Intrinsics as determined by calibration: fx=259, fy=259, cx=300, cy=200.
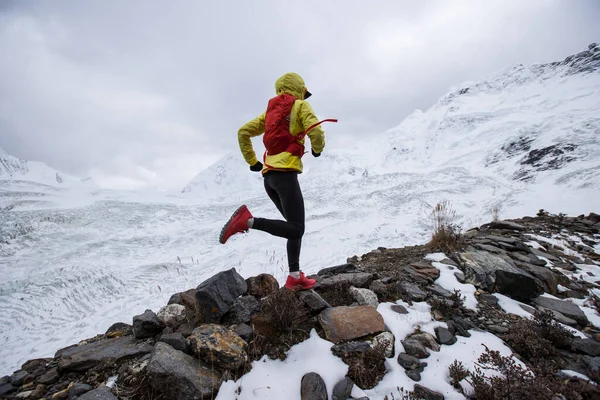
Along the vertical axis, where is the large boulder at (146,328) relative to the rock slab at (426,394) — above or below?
above

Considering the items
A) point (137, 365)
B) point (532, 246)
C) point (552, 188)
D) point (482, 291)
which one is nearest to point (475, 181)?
point (552, 188)

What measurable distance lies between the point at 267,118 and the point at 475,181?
25.0 metres

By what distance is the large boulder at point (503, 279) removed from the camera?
3131mm

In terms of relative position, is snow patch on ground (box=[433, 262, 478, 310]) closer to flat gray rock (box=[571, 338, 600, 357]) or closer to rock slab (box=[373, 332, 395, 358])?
flat gray rock (box=[571, 338, 600, 357])

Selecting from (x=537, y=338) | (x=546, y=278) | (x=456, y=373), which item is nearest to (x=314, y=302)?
(x=456, y=373)

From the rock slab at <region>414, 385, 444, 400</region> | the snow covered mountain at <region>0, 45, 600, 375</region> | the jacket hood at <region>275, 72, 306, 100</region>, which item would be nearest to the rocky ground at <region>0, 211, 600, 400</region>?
the rock slab at <region>414, 385, 444, 400</region>

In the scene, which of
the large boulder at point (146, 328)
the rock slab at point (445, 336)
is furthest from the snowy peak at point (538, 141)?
the large boulder at point (146, 328)

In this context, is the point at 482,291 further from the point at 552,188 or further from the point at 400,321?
the point at 552,188

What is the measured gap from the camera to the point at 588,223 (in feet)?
21.9

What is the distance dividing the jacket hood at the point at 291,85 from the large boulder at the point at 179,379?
8.82 ft

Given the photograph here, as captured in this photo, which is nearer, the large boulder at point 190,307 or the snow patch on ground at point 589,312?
the large boulder at point 190,307

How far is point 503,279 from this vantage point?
3189 mm

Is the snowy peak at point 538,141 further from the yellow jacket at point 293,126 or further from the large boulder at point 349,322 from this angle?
the yellow jacket at point 293,126

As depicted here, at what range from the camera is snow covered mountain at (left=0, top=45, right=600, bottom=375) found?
392 inches
